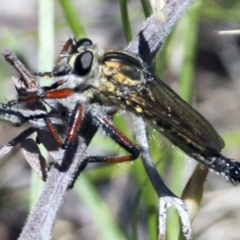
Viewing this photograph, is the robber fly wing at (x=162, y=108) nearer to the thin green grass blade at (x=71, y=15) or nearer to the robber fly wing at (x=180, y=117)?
the robber fly wing at (x=180, y=117)

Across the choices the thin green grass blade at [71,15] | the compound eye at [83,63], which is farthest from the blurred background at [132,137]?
the compound eye at [83,63]

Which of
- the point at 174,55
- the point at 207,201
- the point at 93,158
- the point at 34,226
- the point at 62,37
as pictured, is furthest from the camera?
the point at 62,37

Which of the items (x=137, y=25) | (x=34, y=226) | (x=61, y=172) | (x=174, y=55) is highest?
(x=137, y=25)

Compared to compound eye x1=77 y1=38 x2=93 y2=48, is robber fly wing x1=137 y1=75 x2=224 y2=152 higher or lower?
lower

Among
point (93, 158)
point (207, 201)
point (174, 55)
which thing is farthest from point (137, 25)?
point (93, 158)

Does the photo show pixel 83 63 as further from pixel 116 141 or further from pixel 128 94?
pixel 116 141

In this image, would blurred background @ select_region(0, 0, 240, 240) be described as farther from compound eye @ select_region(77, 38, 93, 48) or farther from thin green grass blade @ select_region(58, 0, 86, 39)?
compound eye @ select_region(77, 38, 93, 48)

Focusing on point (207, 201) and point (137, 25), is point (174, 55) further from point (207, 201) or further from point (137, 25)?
point (207, 201)

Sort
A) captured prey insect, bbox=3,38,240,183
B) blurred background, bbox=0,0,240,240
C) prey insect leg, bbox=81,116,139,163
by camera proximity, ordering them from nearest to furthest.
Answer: prey insect leg, bbox=81,116,139,163, captured prey insect, bbox=3,38,240,183, blurred background, bbox=0,0,240,240

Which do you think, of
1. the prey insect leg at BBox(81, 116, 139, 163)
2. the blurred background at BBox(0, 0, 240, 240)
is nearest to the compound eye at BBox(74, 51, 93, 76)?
the blurred background at BBox(0, 0, 240, 240)
